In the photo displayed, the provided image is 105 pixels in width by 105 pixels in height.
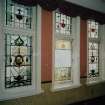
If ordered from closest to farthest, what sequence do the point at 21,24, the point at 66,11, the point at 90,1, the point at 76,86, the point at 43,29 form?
the point at 21,24 → the point at 43,29 → the point at 66,11 → the point at 76,86 → the point at 90,1

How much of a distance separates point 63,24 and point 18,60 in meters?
1.65

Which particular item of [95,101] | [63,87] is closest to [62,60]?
[63,87]

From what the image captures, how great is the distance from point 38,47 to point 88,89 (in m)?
2.31

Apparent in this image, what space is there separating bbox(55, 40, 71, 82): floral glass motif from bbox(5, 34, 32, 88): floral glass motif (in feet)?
2.96

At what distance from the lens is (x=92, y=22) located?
6.43 metres

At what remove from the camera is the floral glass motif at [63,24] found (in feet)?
17.1

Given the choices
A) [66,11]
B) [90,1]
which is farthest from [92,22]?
[66,11]

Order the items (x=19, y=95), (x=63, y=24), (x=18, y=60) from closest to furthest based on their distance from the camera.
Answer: (x=19, y=95), (x=18, y=60), (x=63, y=24)

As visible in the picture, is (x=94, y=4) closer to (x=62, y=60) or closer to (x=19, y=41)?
(x=62, y=60)

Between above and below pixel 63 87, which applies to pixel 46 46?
above

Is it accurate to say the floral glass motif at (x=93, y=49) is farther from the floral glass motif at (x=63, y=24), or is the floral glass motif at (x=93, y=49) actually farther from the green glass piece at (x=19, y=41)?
the green glass piece at (x=19, y=41)

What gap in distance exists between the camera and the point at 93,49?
6.53 metres

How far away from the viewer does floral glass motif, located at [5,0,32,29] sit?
409 centimetres

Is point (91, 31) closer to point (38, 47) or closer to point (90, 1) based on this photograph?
point (90, 1)
